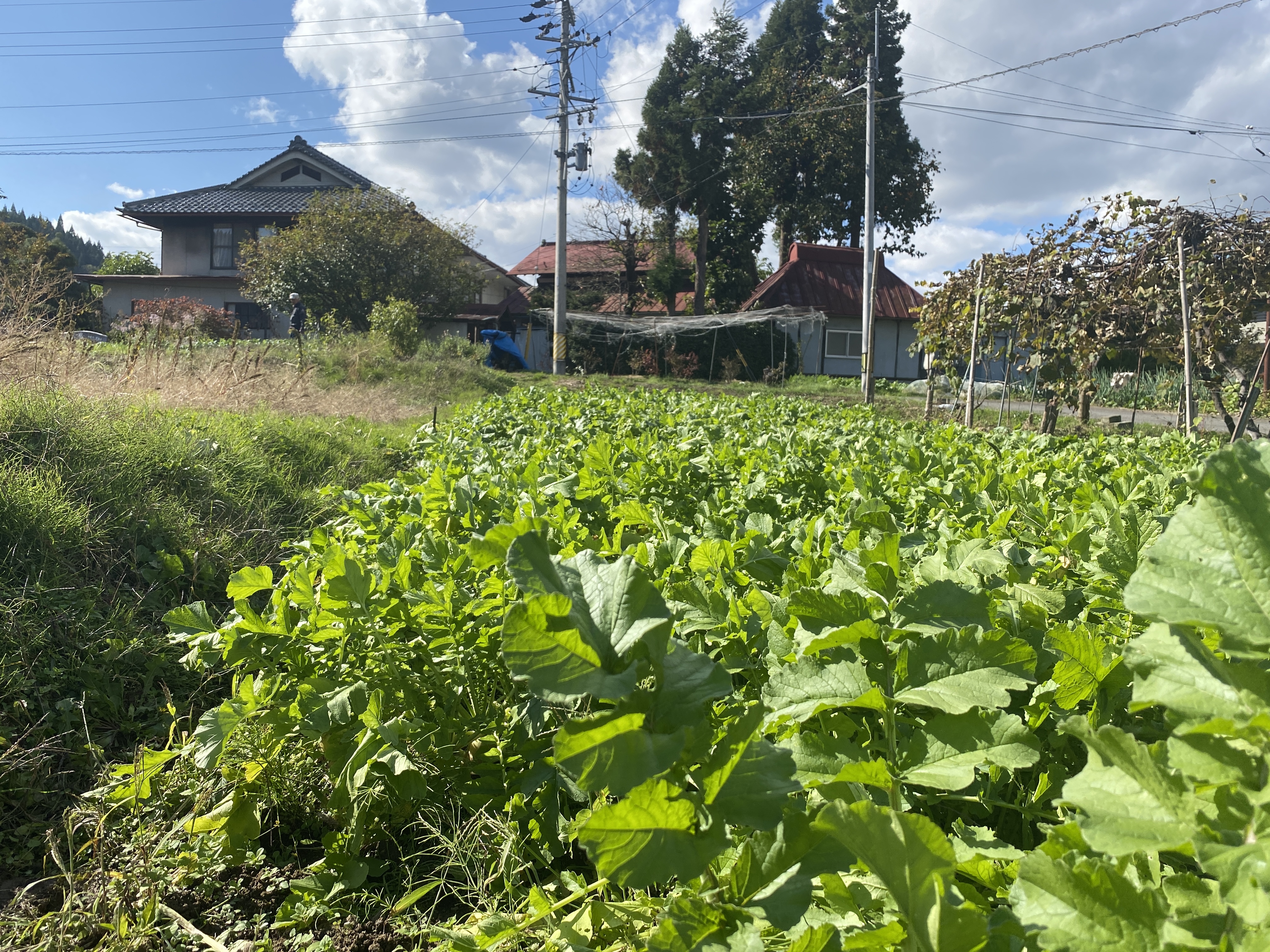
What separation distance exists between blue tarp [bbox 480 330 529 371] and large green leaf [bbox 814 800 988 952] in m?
31.2

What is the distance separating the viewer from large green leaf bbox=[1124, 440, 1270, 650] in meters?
0.59

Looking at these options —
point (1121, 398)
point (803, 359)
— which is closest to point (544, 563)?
point (1121, 398)

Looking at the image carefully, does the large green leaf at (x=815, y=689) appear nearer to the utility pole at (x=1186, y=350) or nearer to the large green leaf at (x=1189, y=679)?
the large green leaf at (x=1189, y=679)

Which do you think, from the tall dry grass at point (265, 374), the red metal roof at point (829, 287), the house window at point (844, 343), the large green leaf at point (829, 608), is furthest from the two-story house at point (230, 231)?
the large green leaf at point (829, 608)

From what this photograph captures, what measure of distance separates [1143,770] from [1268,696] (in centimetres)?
10

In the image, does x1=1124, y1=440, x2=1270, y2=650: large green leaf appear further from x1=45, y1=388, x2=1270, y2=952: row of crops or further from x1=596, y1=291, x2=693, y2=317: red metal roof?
x1=596, y1=291, x2=693, y2=317: red metal roof

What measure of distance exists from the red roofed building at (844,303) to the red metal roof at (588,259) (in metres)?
4.43

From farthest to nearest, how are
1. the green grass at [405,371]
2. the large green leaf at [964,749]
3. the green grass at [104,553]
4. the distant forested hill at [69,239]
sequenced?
the distant forested hill at [69,239], the green grass at [405,371], the green grass at [104,553], the large green leaf at [964,749]

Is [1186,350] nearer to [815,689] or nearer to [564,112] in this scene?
[815,689]

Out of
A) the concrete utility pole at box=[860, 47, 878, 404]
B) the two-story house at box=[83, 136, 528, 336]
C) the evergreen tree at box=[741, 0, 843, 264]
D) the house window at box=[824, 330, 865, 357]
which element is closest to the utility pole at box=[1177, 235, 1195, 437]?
the concrete utility pole at box=[860, 47, 878, 404]

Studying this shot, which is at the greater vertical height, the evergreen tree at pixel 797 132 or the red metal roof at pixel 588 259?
the evergreen tree at pixel 797 132

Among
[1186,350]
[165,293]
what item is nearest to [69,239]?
[165,293]

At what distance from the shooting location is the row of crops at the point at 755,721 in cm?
62

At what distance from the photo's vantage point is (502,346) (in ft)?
103
